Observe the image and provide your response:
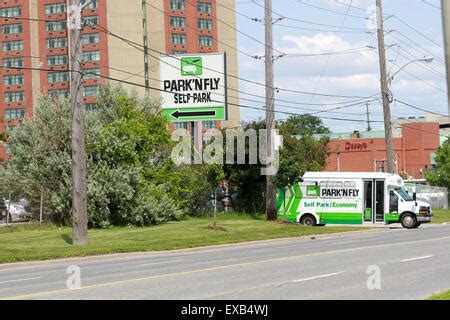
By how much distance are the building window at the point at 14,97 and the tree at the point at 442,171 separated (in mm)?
65861

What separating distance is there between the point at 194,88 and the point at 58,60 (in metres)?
80.8

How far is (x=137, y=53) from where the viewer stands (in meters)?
121

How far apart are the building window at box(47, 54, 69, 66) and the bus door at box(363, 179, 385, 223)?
289 ft

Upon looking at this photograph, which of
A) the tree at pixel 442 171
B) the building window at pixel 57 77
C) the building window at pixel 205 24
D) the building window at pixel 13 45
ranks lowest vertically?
the tree at pixel 442 171

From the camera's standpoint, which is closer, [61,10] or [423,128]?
[423,128]

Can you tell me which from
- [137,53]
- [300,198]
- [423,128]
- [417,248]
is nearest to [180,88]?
[300,198]

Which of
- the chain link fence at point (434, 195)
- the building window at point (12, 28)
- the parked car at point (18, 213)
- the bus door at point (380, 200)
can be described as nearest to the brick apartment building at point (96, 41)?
the building window at point (12, 28)

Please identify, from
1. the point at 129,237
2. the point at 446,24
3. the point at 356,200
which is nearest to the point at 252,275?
the point at 446,24

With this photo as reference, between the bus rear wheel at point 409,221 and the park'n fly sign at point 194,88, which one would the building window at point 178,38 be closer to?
the park'n fly sign at point 194,88

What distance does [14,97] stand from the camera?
12375 cm

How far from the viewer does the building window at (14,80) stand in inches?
4870

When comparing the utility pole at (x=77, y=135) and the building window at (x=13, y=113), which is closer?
the utility pole at (x=77, y=135)
